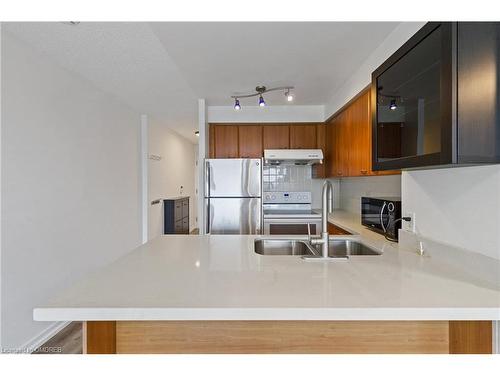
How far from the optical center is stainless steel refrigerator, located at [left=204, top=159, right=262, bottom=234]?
360cm

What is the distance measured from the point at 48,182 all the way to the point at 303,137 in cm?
295

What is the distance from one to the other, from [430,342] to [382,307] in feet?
1.07

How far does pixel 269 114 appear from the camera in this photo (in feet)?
13.3

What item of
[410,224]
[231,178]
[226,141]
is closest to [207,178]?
[231,178]

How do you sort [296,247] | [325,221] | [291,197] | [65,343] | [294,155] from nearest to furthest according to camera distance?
[325,221] → [296,247] → [65,343] → [294,155] → [291,197]

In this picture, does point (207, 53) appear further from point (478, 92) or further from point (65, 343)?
point (65, 343)

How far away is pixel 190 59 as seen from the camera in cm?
260

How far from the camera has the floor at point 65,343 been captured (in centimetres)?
233

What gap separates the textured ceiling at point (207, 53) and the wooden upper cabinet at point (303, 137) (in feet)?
1.87

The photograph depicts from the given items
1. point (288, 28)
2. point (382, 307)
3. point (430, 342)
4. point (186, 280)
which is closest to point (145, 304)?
point (186, 280)

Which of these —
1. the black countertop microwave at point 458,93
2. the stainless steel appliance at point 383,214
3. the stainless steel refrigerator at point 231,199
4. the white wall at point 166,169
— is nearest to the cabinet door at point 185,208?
the white wall at point 166,169

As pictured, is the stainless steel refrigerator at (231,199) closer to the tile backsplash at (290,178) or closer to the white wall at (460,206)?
the tile backsplash at (290,178)

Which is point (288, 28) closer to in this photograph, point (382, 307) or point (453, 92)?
point (453, 92)

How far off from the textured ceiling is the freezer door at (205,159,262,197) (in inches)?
32.6
